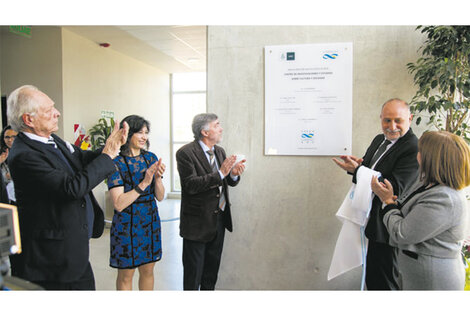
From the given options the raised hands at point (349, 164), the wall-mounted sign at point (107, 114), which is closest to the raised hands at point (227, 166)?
the raised hands at point (349, 164)

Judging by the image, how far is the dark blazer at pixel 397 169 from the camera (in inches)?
81.0

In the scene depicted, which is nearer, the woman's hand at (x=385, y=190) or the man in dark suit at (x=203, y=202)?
the woman's hand at (x=385, y=190)

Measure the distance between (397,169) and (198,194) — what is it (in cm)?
144

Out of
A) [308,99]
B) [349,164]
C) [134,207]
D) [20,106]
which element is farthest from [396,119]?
[20,106]

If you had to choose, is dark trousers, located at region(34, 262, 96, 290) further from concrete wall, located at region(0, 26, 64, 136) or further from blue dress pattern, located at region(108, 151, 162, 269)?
concrete wall, located at region(0, 26, 64, 136)

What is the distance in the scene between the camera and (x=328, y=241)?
278cm

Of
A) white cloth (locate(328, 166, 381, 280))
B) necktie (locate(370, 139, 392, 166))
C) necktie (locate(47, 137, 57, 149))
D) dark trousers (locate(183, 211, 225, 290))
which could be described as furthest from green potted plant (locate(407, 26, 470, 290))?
necktie (locate(47, 137, 57, 149))

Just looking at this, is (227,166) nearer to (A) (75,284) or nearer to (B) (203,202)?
(B) (203,202)

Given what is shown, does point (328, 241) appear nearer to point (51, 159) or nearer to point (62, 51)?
point (51, 159)

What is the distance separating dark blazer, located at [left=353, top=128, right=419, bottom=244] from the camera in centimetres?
206

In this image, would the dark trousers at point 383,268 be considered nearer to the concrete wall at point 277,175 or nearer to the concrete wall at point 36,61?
the concrete wall at point 277,175

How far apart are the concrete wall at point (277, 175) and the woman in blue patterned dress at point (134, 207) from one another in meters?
0.86

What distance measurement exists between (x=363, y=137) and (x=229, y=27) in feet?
5.06

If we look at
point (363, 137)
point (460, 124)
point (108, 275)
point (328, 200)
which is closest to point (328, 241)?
point (328, 200)
